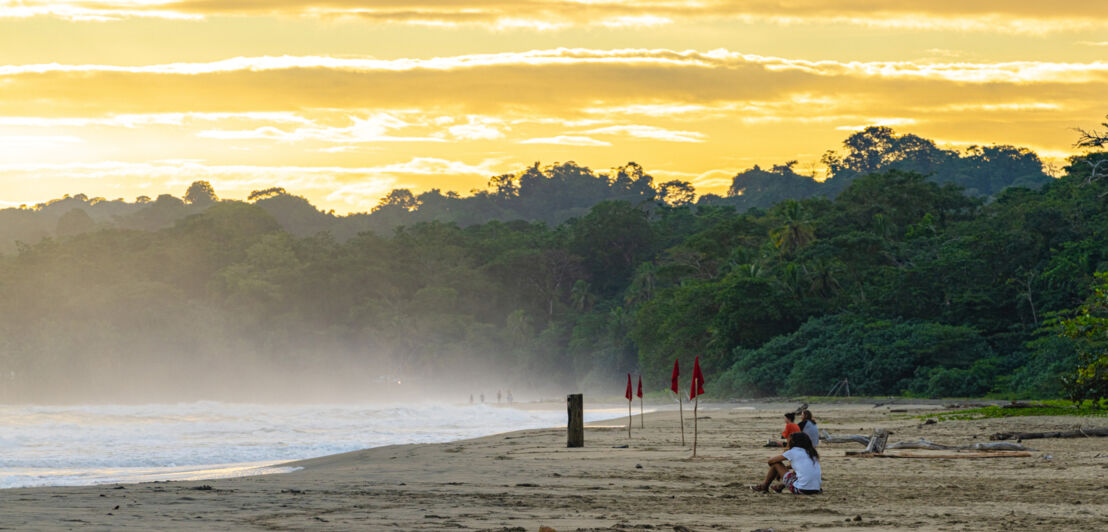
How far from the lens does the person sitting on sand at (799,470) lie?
11.9 metres

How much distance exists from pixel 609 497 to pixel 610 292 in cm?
9527

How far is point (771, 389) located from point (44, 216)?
13660cm

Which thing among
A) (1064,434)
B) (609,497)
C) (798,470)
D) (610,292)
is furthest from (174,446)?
(610,292)

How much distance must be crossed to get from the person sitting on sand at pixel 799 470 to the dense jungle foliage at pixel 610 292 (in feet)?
83.0

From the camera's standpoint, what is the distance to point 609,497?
11.9m

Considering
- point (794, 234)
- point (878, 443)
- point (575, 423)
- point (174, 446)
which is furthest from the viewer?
point (794, 234)

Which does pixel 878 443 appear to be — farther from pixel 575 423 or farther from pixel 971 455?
pixel 575 423

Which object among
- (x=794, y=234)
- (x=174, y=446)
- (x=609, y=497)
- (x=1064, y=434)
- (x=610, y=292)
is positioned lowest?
(x=174, y=446)

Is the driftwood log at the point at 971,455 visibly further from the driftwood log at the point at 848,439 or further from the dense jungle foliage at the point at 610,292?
the dense jungle foliage at the point at 610,292

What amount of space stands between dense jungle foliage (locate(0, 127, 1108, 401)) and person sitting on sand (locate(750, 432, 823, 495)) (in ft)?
83.0

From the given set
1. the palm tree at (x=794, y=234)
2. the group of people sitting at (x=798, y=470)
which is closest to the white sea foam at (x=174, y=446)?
the group of people sitting at (x=798, y=470)

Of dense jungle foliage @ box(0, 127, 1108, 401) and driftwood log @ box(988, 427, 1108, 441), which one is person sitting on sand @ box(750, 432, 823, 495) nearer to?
driftwood log @ box(988, 427, 1108, 441)

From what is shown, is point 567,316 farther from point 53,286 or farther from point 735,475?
point 735,475

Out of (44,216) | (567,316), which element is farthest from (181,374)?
(44,216)
